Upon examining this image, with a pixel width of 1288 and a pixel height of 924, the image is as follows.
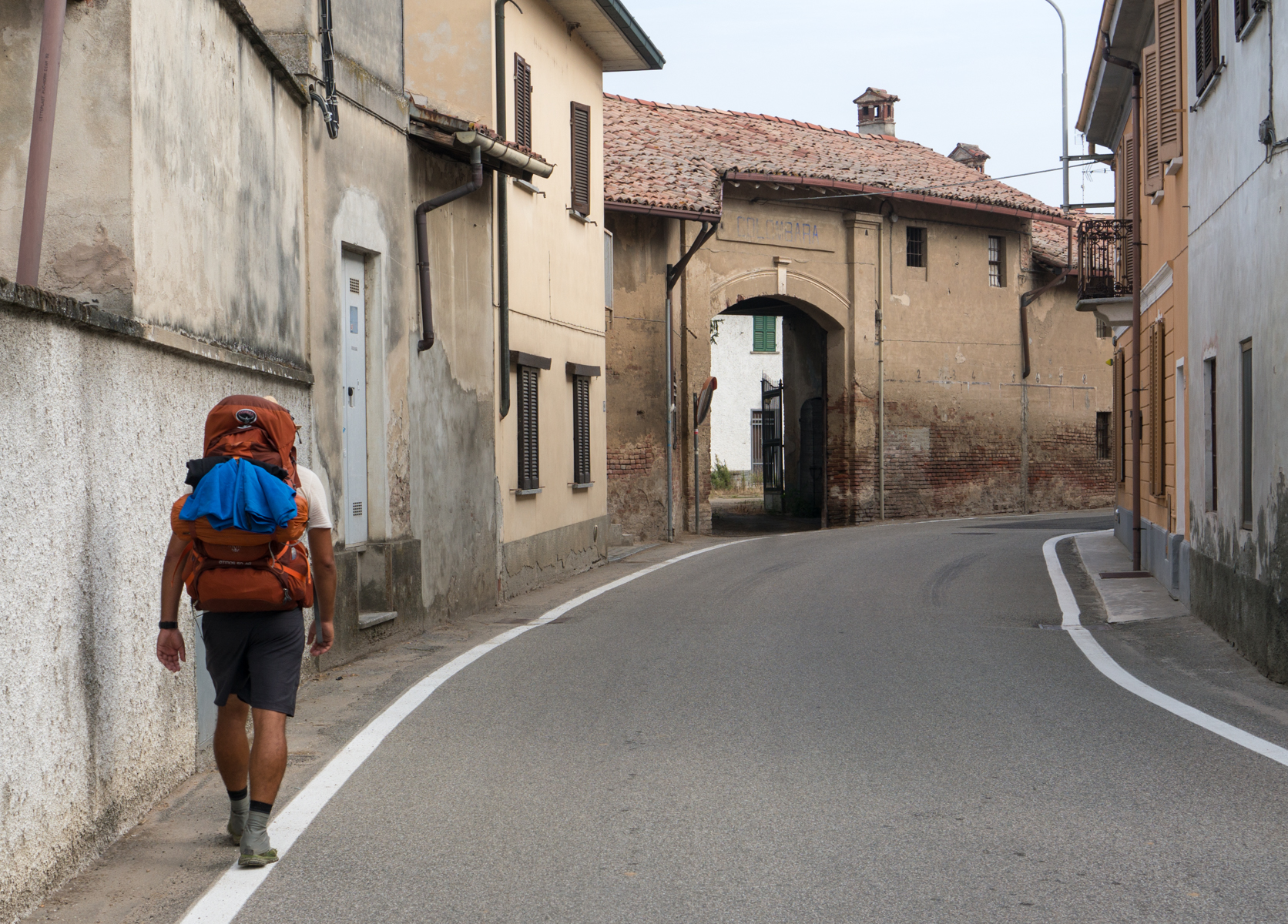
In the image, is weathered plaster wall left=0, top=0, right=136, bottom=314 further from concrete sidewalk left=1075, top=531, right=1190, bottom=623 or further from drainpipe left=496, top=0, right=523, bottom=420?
concrete sidewalk left=1075, top=531, right=1190, bottom=623

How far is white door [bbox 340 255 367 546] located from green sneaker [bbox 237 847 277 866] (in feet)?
17.2

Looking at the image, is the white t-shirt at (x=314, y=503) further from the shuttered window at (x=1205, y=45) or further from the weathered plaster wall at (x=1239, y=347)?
the shuttered window at (x=1205, y=45)

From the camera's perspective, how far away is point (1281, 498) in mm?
8883

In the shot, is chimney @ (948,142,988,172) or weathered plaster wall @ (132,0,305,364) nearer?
weathered plaster wall @ (132,0,305,364)

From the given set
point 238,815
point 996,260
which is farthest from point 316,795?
point 996,260

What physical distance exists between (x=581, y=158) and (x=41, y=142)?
13.3m

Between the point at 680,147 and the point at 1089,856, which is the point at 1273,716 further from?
the point at 680,147

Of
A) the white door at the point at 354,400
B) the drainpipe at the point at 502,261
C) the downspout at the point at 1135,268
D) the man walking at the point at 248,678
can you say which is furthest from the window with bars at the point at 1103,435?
the man walking at the point at 248,678

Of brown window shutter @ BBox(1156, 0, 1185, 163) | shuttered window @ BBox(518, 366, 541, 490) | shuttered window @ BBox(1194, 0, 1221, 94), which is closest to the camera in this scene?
shuttered window @ BBox(1194, 0, 1221, 94)

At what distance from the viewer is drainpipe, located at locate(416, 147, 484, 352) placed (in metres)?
11.2

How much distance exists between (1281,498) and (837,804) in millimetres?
5009

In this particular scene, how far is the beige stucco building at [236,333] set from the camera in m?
4.54

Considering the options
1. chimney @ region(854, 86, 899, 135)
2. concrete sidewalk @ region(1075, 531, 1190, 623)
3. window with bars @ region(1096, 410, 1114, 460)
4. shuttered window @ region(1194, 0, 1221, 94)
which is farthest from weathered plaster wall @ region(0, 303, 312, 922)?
chimney @ region(854, 86, 899, 135)

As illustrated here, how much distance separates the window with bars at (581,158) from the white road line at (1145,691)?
8306 millimetres
